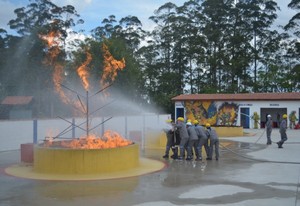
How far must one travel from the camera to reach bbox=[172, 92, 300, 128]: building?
134 ft

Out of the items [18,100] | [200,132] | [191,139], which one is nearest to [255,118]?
[18,100]

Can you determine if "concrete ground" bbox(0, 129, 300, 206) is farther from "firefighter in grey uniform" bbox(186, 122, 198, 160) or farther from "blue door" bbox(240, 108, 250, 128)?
"blue door" bbox(240, 108, 250, 128)

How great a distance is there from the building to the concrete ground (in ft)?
88.6

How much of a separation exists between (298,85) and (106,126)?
38.8 metres

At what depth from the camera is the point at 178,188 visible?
10.4m

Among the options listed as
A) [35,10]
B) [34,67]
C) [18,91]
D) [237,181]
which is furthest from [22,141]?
[35,10]

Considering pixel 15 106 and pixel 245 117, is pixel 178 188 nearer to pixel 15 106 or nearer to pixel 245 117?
pixel 245 117

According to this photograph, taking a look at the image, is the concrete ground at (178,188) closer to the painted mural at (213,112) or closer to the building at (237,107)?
the building at (237,107)

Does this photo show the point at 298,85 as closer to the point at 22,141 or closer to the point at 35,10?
the point at 35,10

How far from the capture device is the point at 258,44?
64250 mm

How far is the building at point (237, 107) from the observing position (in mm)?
40781

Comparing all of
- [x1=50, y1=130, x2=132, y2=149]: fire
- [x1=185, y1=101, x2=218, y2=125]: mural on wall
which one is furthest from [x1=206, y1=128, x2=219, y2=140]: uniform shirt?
[x1=185, y1=101, x2=218, y2=125]: mural on wall

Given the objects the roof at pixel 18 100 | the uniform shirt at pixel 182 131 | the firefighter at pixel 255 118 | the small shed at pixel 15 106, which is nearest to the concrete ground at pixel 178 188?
the uniform shirt at pixel 182 131

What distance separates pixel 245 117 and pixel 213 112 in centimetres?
333
